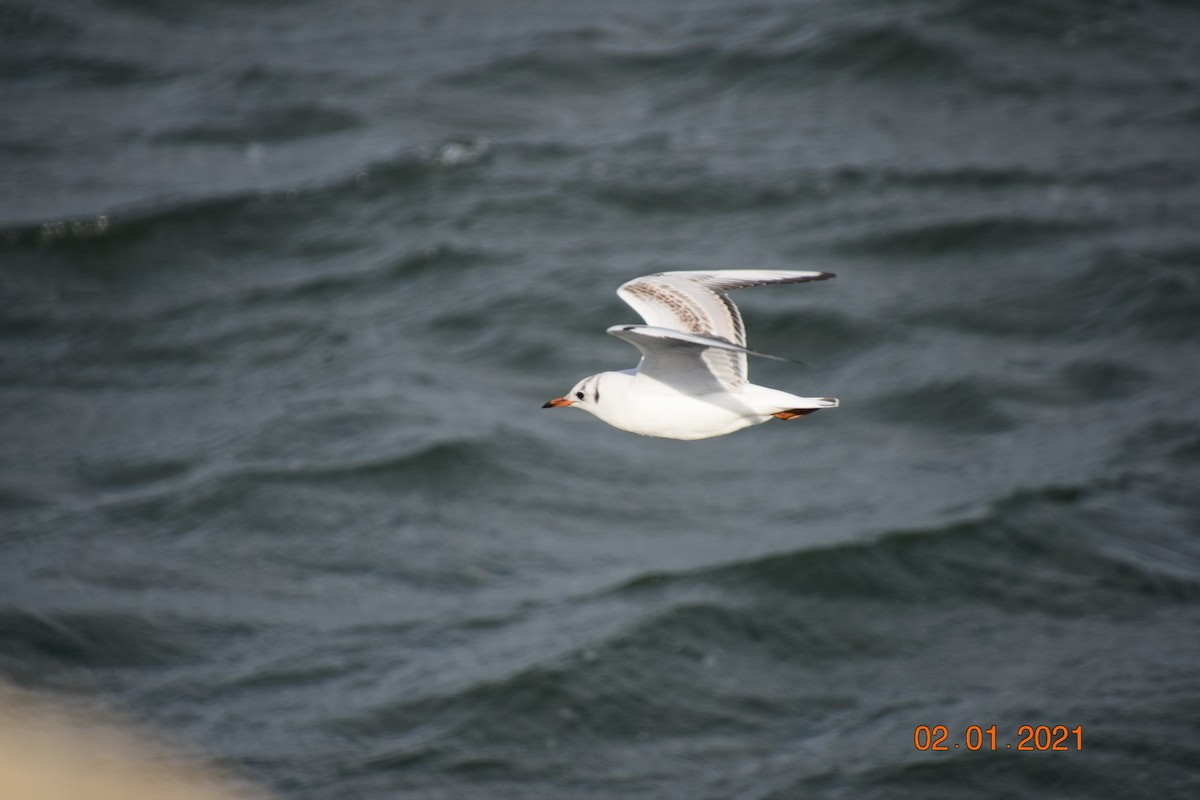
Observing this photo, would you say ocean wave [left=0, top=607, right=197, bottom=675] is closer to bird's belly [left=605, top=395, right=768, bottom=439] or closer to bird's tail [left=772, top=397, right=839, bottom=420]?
bird's belly [left=605, top=395, right=768, bottom=439]

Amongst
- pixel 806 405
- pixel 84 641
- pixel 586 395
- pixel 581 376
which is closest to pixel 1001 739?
pixel 581 376

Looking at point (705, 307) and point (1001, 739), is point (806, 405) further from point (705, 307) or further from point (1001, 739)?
point (1001, 739)

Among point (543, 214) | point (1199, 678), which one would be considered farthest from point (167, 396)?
point (1199, 678)

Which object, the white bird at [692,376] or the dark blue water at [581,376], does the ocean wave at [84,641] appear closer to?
the dark blue water at [581,376]

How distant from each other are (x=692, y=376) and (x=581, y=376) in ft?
33.5

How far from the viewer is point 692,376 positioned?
7996 millimetres

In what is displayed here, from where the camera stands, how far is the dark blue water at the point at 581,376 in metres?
14.6

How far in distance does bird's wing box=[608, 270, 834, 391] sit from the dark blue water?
6.44 m

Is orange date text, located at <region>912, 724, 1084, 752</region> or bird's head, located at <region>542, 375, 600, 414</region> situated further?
orange date text, located at <region>912, 724, 1084, 752</region>

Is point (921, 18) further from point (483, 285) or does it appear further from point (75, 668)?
point (75, 668)

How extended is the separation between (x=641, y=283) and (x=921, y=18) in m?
17.3

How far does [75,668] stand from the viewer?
15156 mm

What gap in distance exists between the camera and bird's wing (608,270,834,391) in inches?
311

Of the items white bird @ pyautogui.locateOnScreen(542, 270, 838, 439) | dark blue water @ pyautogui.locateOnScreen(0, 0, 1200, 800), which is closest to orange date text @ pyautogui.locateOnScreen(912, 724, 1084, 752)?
dark blue water @ pyautogui.locateOnScreen(0, 0, 1200, 800)
